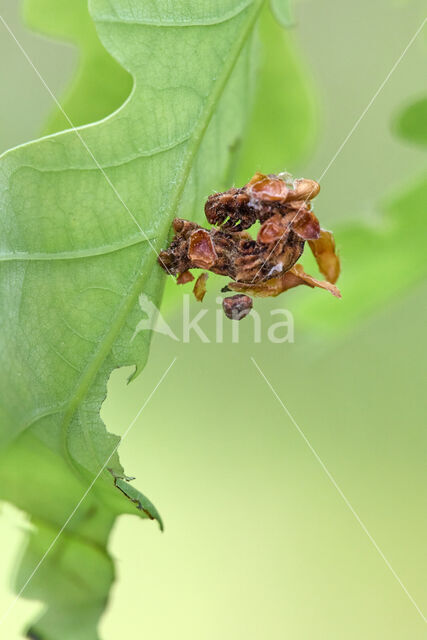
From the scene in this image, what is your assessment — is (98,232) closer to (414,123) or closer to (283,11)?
(283,11)

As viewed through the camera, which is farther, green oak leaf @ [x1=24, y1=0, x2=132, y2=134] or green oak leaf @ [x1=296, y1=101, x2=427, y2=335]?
green oak leaf @ [x1=296, y1=101, x2=427, y2=335]

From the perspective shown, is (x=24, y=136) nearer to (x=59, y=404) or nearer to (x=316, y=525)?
(x=59, y=404)

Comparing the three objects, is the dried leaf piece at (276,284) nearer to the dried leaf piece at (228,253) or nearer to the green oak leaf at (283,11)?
the dried leaf piece at (228,253)

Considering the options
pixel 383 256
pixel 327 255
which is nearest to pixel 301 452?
pixel 383 256

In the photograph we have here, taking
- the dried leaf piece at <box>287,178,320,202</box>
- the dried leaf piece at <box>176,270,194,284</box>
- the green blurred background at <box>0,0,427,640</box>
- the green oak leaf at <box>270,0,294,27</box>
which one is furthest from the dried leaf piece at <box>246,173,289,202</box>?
the green blurred background at <box>0,0,427,640</box>

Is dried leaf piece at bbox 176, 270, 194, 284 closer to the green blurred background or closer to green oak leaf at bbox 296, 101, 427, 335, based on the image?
green oak leaf at bbox 296, 101, 427, 335

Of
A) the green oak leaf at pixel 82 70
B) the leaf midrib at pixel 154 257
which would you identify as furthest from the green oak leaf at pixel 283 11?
the green oak leaf at pixel 82 70

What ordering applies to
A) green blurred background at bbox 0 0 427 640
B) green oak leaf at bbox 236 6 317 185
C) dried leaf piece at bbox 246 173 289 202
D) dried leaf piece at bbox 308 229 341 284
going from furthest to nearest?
green blurred background at bbox 0 0 427 640 → green oak leaf at bbox 236 6 317 185 → dried leaf piece at bbox 308 229 341 284 → dried leaf piece at bbox 246 173 289 202
